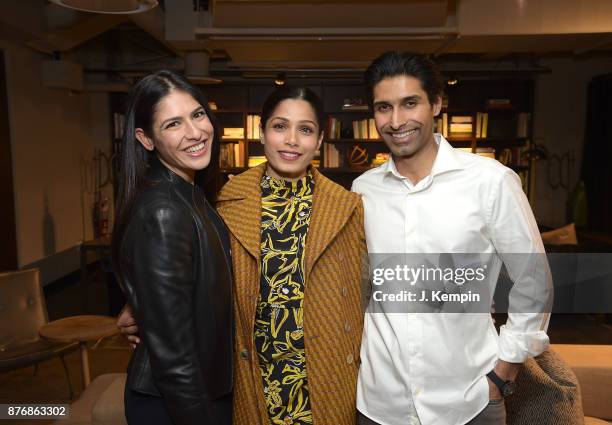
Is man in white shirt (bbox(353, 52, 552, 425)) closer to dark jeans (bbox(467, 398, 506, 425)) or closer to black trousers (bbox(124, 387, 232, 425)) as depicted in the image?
dark jeans (bbox(467, 398, 506, 425))

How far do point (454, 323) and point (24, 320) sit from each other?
2791 millimetres

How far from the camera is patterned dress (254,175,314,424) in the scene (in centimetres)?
141

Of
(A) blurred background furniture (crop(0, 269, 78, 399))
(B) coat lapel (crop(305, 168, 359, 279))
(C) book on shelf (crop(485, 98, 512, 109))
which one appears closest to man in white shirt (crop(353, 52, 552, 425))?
(B) coat lapel (crop(305, 168, 359, 279))

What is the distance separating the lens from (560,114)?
297 inches

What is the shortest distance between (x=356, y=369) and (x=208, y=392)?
0.46 m

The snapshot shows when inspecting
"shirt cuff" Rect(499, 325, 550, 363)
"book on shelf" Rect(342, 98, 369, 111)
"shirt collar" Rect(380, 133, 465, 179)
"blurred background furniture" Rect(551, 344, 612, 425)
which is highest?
"book on shelf" Rect(342, 98, 369, 111)

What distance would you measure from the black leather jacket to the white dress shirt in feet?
1.60

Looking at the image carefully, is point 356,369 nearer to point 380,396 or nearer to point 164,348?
point 380,396

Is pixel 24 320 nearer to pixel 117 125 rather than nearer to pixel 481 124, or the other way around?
pixel 117 125

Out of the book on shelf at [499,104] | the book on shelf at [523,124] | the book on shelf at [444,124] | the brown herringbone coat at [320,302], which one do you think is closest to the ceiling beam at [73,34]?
the book on shelf at [444,124]

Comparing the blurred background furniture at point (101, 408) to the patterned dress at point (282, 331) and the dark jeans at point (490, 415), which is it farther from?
the dark jeans at point (490, 415)

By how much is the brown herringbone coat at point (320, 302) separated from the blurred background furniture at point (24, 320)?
1964 millimetres

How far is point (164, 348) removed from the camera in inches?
45.1

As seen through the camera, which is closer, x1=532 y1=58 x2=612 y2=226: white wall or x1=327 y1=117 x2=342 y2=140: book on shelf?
x1=327 y1=117 x2=342 y2=140: book on shelf
